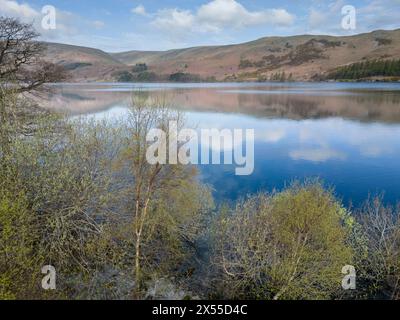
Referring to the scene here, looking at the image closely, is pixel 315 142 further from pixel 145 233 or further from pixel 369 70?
pixel 369 70

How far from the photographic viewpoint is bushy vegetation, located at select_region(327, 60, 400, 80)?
5416 inches

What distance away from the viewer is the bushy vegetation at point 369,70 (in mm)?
137575

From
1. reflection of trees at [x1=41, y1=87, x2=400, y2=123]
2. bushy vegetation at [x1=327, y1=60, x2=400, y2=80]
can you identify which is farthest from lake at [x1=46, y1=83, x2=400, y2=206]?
bushy vegetation at [x1=327, y1=60, x2=400, y2=80]

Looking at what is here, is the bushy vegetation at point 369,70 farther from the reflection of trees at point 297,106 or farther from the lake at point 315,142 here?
the lake at point 315,142

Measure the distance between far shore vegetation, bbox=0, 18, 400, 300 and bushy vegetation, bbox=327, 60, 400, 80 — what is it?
14575cm

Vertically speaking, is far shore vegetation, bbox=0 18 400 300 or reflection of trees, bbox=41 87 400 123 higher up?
reflection of trees, bbox=41 87 400 123

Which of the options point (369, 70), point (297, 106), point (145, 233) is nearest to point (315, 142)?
point (297, 106)

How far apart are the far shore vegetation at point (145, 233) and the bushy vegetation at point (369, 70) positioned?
5738 inches

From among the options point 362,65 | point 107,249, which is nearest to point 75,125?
point 107,249

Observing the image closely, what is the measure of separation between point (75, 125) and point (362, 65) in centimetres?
16537

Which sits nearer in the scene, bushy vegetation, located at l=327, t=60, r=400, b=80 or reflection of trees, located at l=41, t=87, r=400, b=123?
reflection of trees, located at l=41, t=87, r=400, b=123

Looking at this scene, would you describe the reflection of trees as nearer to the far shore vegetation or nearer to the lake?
the lake

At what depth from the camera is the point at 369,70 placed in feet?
478

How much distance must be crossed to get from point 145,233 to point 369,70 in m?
159
